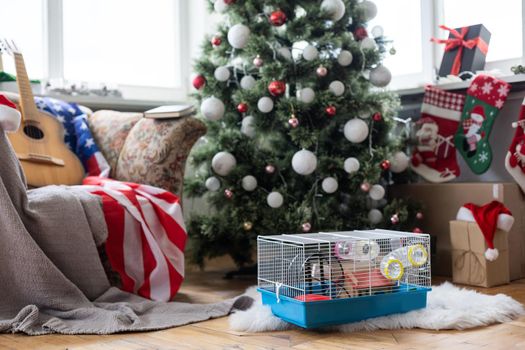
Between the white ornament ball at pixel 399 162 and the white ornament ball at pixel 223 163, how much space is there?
0.70m

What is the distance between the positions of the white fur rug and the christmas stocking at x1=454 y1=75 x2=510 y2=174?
1.03 m

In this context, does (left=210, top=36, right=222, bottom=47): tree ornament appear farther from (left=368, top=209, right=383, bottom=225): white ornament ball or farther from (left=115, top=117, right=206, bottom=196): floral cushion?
(left=368, top=209, right=383, bottom=225): white ornament ball

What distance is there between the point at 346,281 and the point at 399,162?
3.73 feet

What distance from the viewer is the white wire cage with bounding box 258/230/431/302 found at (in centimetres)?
180

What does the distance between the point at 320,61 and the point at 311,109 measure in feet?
0.64

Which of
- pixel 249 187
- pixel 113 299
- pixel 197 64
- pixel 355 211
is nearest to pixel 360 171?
pixel 355 211

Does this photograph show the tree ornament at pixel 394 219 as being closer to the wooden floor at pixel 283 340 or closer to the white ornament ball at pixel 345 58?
the white ornament ball at pixel 345 58

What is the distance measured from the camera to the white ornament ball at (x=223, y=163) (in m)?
2.69

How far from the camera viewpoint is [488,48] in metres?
3.00

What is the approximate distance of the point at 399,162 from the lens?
112 inches

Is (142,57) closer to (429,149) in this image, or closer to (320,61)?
(320,61)

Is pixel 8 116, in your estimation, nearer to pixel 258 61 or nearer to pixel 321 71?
pixel 258 61

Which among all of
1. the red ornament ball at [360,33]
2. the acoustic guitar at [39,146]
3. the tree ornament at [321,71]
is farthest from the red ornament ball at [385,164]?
the acoustic guitar at [39,146]

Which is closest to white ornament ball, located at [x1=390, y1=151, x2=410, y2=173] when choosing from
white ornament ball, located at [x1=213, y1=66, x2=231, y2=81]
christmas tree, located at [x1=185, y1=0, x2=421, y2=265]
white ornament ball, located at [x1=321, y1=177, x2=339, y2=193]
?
christmas tree, located at [x1=185, y1=0, x2=421, y2=265]
